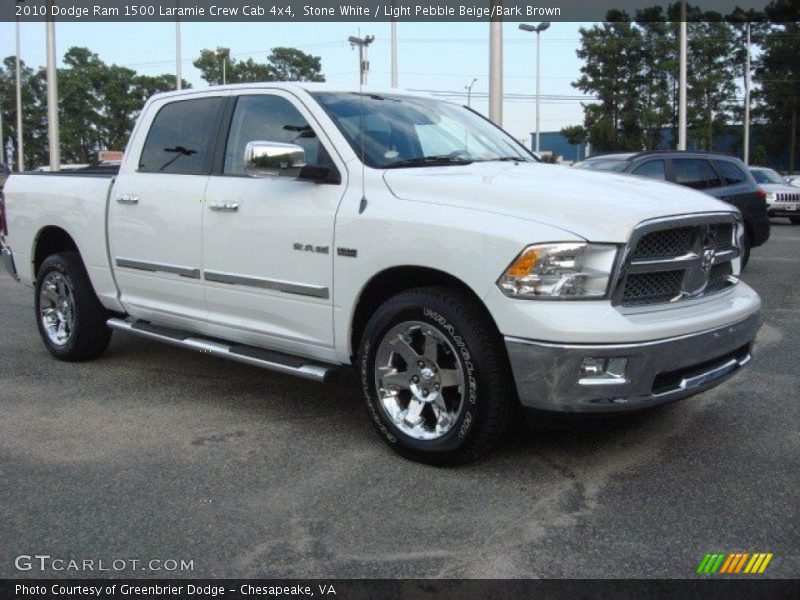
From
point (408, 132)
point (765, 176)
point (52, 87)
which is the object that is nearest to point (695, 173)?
point (408, 132)

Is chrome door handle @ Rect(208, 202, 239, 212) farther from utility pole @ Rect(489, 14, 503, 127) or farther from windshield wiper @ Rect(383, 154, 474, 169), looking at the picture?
utility pole @ Rect(489, 14, 503, 127)

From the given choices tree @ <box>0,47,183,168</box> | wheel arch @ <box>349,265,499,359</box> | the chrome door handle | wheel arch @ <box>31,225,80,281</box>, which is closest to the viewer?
wheel arch @ <box>349,265,499,359</box>

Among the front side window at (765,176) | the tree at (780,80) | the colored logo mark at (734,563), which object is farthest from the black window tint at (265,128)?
the tree at (780,80)

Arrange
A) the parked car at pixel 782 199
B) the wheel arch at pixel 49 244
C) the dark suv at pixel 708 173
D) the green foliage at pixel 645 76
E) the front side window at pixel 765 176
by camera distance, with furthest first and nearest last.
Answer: the green foliage at pixel 645 76, the front side window at pixel 765 176, the parked car at pixel 782 199, the dark suv at pixel 708 173, the wheel arch at pixel 49 244

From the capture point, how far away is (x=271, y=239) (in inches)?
181

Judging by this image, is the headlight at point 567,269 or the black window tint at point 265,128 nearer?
the headlight at point 567,269

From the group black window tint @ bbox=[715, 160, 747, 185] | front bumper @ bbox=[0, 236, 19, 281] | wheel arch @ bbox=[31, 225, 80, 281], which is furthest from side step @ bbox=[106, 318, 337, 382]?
black window tint @ bbox=[715, 160, 747, 185]

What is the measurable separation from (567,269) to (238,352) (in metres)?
2.17

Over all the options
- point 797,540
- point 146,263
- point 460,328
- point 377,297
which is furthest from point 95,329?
point 797,540

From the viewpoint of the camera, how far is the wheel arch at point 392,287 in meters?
3.94

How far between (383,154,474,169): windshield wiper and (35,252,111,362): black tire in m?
2.91

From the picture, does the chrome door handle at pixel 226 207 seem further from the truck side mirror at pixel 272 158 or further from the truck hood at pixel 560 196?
the truck hood at pixel 560 196

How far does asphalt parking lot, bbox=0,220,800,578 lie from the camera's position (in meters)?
3.17

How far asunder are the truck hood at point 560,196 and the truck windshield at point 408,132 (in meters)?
0.21
